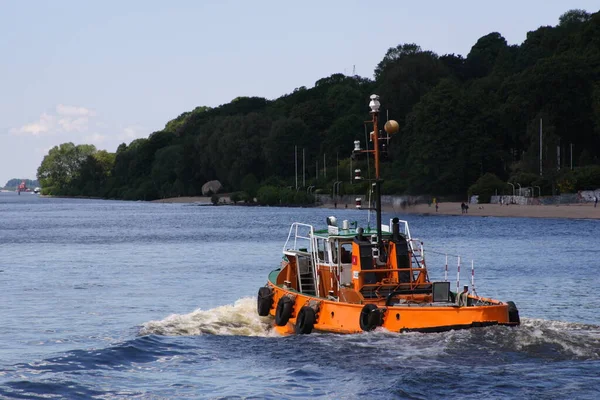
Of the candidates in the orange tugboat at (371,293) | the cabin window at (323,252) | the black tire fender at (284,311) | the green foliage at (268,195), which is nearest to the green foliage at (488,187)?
the green foliage at (268,195)

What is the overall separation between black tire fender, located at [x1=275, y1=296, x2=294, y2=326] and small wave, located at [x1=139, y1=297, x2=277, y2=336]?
54cm

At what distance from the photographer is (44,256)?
70.1 m

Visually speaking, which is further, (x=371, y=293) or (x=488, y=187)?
(x=488, y=187)

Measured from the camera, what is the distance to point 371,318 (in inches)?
1083

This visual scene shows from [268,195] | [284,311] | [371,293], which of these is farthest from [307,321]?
[268,195]

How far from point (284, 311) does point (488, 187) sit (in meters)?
110

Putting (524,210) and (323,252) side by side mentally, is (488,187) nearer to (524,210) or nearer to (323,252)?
(524,210)

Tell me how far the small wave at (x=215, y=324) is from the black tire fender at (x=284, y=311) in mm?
542

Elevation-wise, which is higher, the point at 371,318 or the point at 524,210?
the point at 524,210

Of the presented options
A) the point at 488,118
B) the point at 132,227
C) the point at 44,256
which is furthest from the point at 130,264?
the point at 488,118

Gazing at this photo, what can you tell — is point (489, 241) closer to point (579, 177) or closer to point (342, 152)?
point (579, 177)

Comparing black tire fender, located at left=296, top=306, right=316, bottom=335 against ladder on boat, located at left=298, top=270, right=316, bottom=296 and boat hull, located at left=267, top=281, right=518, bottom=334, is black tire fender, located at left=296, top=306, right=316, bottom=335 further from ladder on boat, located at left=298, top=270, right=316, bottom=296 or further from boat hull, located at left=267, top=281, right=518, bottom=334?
ladder on boat, located at left=298, top=270, right=316, bottom=296

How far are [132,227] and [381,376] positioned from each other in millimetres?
93569

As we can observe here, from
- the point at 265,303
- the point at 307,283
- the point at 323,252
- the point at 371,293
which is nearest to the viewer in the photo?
the point at 371,293
